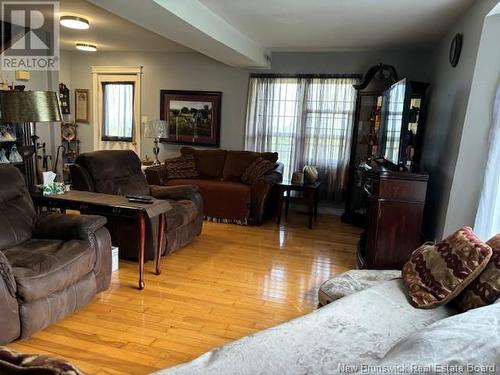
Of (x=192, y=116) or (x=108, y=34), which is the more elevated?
(x=108, y=34)

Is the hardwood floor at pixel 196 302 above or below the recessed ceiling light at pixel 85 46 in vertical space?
below

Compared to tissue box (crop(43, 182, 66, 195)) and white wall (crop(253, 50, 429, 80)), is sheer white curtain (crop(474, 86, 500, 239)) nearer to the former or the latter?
white wall (crop(253, 50, 429, 80))

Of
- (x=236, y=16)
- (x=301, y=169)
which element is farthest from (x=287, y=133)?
(x=236, y=16)

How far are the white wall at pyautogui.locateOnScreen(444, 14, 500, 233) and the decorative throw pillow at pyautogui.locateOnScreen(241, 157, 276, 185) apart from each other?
2.50 metres

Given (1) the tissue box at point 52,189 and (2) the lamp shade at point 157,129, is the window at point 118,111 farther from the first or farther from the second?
(1) the tissue box at point 52,189

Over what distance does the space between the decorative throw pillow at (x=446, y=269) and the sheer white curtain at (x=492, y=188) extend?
95cm

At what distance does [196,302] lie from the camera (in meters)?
2.73

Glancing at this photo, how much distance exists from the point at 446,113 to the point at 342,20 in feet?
4.49

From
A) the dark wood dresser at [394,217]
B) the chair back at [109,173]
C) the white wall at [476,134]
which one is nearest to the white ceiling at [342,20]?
the white wall at [476,134]

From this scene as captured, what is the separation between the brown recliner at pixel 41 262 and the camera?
6.66ft

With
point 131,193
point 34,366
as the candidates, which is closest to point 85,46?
point 131,193

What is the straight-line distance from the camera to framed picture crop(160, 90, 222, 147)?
5902mm

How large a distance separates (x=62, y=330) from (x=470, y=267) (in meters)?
2.31

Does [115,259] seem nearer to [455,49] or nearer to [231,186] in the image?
[231,186]
